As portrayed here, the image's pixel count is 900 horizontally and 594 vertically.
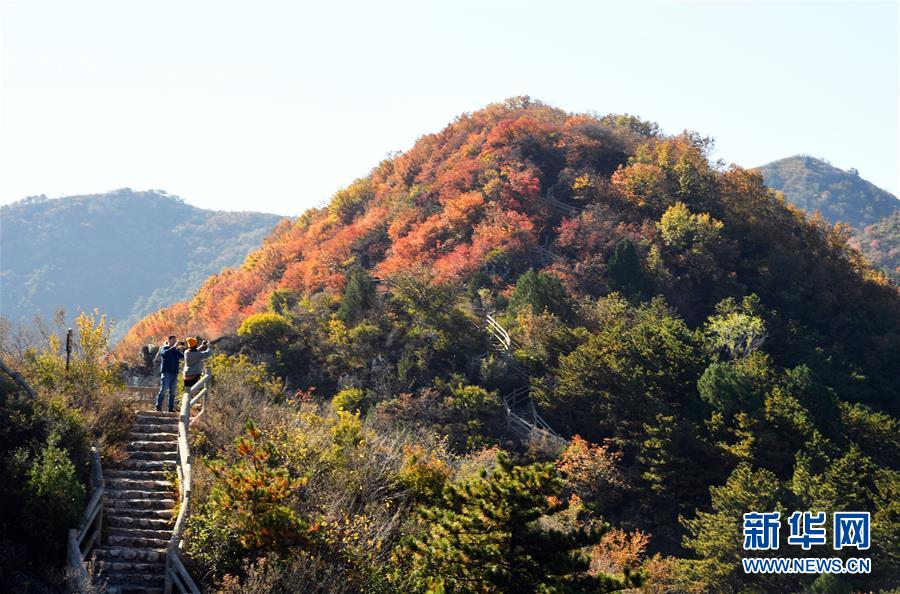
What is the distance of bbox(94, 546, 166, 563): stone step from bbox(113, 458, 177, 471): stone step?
2643 mm

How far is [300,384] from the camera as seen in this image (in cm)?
3991

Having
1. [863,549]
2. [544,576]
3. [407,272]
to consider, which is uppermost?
[407,272]

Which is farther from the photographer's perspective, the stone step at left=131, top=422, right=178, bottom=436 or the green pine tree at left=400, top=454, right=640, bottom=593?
the stone step at left=131, top=422, right=178, bottom=436

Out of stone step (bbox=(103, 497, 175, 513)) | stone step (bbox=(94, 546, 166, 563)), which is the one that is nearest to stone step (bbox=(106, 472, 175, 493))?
stone step (bbox=(103, 497, 175, 513))

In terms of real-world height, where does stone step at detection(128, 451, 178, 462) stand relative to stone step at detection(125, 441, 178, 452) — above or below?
below

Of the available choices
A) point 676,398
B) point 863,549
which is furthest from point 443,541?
point 676,398

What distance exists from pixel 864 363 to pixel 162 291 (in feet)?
540

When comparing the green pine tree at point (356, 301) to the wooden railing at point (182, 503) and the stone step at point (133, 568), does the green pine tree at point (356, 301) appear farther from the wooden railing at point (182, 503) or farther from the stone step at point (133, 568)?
the stone step at point (133, 568)

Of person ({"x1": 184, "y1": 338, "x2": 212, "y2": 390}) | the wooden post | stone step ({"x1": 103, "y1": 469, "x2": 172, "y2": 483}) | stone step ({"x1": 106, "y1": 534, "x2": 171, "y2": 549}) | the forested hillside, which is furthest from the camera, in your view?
person ({"x1": 184, "y1": 338, "x2": 212, "y2": 390})

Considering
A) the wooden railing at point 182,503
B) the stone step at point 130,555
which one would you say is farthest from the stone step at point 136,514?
the stone step at point 130,555

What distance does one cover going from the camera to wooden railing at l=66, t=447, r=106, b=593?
15.0 m

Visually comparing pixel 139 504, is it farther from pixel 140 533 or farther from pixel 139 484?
pixel 140 533

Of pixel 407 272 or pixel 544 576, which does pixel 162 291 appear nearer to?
pixel 407 272

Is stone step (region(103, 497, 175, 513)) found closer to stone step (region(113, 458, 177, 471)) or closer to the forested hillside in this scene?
the forested hillside
